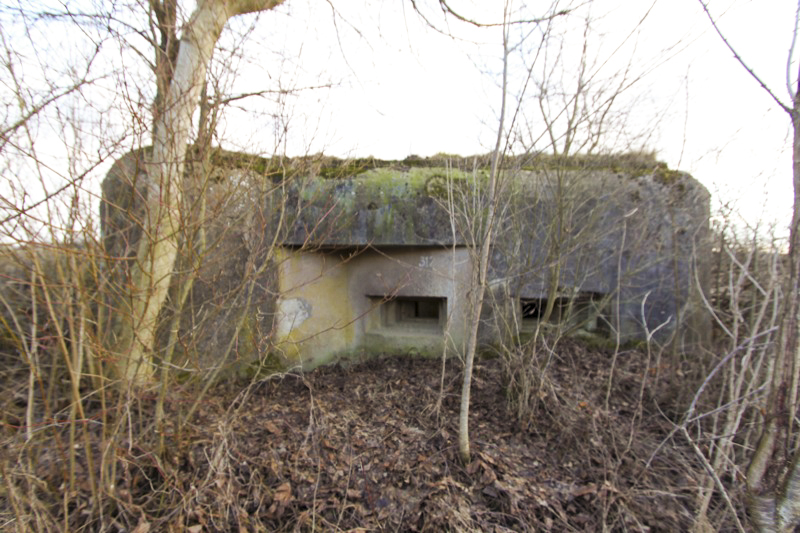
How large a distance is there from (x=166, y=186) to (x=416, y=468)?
7.22 feet

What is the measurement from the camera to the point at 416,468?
2.75 m

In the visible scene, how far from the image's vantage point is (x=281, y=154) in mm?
2961

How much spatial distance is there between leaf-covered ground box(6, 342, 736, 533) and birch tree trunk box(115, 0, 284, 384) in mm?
485

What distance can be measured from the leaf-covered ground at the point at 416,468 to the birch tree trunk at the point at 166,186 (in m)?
0.49

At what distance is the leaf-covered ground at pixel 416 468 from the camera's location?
2.42m

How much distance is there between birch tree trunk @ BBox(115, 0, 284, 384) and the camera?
2.27 meters

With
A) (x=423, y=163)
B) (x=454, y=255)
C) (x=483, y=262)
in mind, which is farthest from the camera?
(x=423, y=163)

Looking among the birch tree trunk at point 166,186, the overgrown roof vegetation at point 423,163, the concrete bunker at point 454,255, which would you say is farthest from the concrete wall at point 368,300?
the birch tree trunk at point 166,186

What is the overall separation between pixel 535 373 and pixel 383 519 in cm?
142

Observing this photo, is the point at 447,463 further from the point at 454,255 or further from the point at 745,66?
the point at 745,66

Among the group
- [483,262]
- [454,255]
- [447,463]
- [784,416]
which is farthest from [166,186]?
[784,416]

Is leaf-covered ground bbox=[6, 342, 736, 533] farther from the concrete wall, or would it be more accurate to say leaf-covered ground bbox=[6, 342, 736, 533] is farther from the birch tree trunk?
the concrete wall

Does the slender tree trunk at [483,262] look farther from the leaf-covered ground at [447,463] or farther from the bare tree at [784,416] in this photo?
the bare tree at [784,416]

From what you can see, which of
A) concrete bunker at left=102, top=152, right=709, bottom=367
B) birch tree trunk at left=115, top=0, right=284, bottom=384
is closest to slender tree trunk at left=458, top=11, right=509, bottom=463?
concrete bunker at left=102, top=152, right=709, bottom=367
